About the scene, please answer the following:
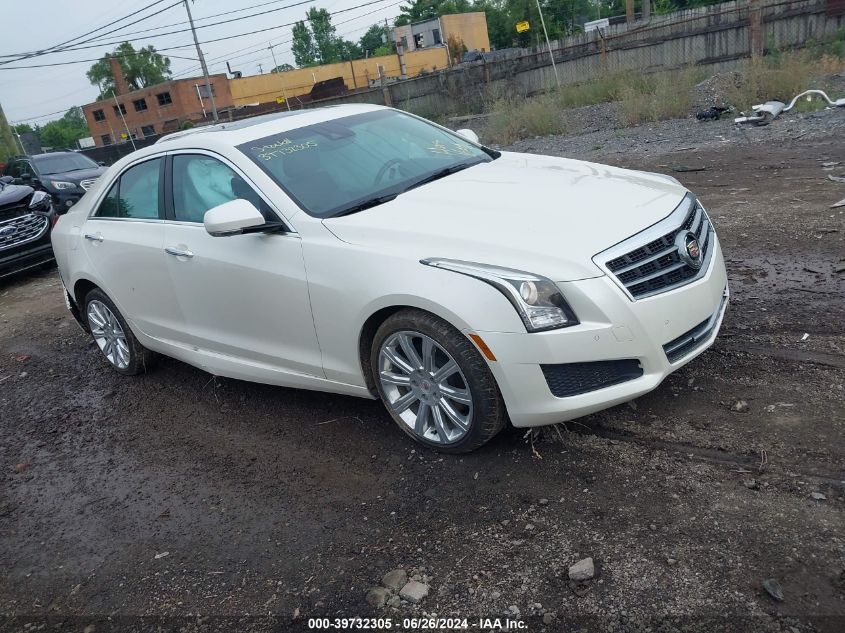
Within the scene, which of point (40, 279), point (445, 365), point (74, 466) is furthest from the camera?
point (40, 279)

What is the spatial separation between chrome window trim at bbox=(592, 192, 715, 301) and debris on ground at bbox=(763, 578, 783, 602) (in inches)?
49.5

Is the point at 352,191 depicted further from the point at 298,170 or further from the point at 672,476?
the point at 672,476

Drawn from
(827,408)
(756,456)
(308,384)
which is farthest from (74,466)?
(827,408)

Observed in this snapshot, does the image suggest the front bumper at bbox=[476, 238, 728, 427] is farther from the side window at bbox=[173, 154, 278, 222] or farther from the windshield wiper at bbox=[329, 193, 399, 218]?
the side window at bbox=[173, 154, 278, 222]

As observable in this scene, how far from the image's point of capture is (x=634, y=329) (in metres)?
3.22

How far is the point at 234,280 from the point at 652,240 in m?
2.35

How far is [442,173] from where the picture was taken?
4.54m

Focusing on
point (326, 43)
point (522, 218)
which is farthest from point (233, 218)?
point (326, 43)

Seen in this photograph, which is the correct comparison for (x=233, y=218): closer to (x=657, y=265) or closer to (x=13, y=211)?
(x=657, y=265)

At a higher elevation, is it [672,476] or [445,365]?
[445,365]

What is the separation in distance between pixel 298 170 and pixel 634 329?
7.18 ft

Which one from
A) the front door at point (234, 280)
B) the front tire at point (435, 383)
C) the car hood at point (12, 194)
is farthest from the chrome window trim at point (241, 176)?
the car hood at point (12, 194)

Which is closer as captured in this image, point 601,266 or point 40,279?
point 601,266

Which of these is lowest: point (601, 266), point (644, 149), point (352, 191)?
Answer: point (644, 149)
